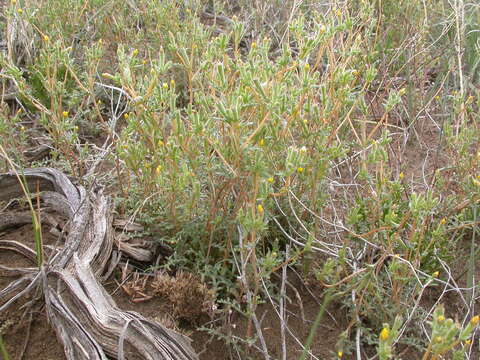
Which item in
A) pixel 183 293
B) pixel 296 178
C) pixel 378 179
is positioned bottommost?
pixel 183 293

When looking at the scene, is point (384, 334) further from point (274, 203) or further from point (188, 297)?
point (274, 203)

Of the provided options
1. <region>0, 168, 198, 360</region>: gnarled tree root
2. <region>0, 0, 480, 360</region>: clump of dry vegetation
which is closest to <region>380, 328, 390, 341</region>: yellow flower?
<region>0, 0, 480, 360</region>: clump of dry vegetation

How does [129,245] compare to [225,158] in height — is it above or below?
below

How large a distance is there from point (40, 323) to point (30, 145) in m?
1.39

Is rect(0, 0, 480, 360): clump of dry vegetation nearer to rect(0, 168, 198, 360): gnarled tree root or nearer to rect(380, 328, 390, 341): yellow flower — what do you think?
rect(0, 168, 198, 360): gnarled tree root

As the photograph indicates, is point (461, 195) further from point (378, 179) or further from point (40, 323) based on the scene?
point (40, 323)

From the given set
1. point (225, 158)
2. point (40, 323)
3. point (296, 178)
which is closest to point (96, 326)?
point (40, 323)

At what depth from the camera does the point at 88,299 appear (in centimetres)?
188

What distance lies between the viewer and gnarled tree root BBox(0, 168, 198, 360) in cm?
177

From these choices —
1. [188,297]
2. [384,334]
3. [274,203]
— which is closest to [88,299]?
[188,297]

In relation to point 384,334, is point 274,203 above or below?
below

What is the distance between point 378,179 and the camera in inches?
80.0

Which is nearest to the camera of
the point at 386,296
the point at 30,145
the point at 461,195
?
the point at 386,296

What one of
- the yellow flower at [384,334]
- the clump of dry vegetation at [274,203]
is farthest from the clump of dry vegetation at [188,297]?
the yellow flower at [384,334]
